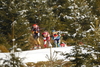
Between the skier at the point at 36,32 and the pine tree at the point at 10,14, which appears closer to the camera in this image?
the pine tree at the point at 10,14

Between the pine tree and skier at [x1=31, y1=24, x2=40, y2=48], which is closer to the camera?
the pine tree

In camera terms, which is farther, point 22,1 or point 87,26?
point 87,26

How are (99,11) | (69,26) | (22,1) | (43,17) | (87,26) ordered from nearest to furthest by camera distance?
(69,26), (22,1), (43,17), (87,26), (99,11)

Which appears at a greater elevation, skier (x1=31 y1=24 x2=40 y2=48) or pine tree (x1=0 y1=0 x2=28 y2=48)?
pine tree (x1=0 y1=0 x2=28 y2=48)

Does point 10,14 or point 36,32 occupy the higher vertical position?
point 10,14

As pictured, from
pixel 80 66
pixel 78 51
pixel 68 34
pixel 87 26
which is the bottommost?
pixel 80 66

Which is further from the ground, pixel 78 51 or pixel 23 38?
pixel 23 38

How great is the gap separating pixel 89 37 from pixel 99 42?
11.9 inches

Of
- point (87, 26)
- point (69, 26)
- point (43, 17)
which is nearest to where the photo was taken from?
point (69, 26)

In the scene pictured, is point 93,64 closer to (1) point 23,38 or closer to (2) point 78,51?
(2) point 78,51

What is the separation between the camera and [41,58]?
1032 centimetres

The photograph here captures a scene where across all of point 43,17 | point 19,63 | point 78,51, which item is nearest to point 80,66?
point 78,51

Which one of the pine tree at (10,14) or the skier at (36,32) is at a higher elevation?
the pine tree at (10,14)

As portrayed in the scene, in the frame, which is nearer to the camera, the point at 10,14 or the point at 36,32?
the point at 10,14
